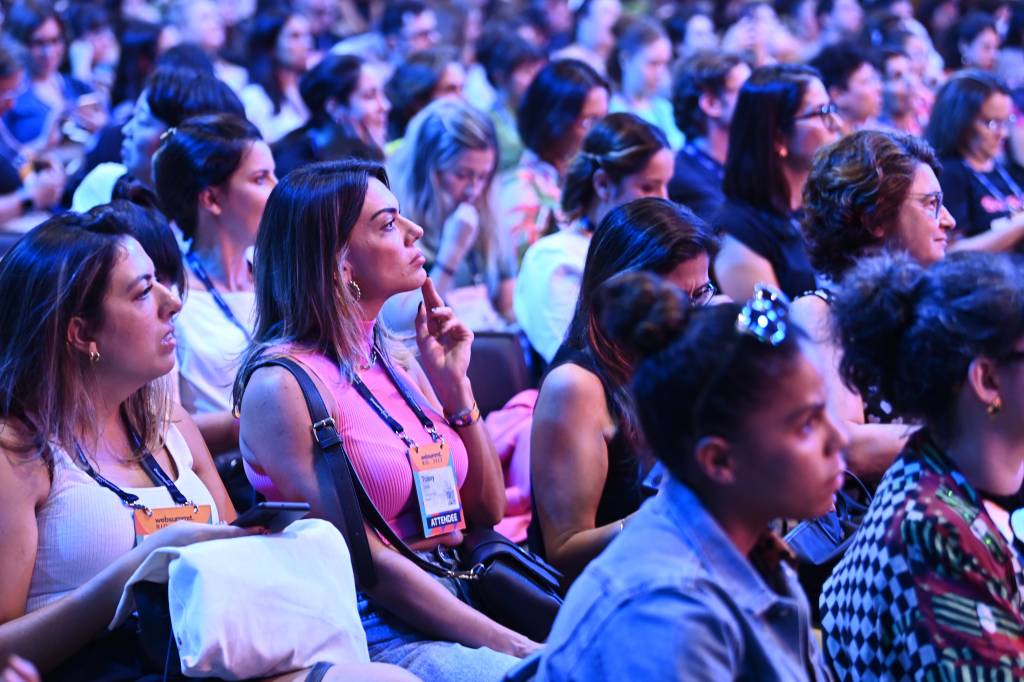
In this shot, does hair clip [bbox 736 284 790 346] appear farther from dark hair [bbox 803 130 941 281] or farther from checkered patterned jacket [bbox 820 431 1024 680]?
dark hair [bbox 803 130 941 281]

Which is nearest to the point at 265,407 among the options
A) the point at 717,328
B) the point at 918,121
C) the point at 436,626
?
the point at 436,626

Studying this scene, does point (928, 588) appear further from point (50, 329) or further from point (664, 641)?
point (50, 329)

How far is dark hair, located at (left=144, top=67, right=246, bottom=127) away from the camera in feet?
12.1

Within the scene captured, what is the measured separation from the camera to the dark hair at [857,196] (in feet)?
9.50

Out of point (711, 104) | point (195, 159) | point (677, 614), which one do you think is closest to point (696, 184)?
point (711, 104)

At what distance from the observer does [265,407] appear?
2309 millimetres

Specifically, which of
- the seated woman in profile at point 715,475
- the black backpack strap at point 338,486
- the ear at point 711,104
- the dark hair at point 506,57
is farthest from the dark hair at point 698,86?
the seated woman in profile at point 715,475

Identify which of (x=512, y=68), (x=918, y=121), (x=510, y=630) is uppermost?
(x=510, y=630)

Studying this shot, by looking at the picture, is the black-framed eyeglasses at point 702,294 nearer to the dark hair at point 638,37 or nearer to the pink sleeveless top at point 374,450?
the pink sleeveless top at point 374,450

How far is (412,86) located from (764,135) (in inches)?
82.5

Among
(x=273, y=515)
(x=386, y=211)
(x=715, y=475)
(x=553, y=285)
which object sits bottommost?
(x=553, y=285)

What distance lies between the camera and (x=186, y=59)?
4363 millimetres

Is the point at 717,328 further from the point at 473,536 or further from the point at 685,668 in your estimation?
the point at 473,536

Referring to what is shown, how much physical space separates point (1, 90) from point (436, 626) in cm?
371
